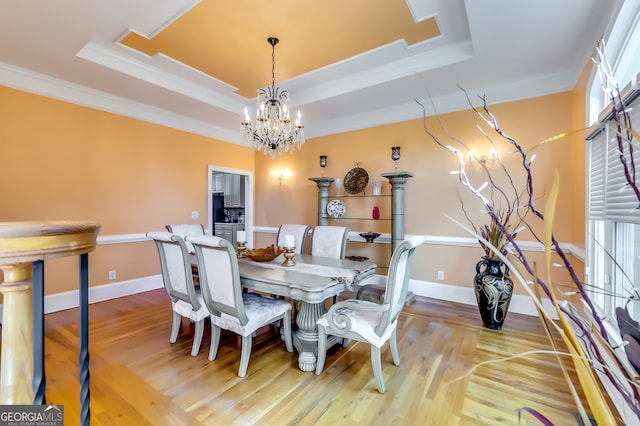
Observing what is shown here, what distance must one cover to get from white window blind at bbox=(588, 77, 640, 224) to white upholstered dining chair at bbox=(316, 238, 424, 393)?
44.4 inches

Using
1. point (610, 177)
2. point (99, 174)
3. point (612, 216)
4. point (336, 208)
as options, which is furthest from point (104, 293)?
point (610, 177)

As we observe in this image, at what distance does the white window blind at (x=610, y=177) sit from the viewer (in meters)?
1.54

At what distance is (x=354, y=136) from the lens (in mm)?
4648

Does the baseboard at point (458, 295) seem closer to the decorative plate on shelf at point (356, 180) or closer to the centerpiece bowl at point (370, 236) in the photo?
the centerpiece bowl at point (370, 236)

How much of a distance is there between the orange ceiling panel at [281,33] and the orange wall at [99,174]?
1392 mm

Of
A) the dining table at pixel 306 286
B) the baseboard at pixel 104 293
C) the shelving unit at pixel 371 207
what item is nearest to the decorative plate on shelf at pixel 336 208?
the shelving unit at pixel 371 207

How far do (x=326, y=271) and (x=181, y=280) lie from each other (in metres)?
1.24

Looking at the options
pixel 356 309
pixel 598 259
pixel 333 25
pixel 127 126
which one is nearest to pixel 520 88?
pixel 598 259

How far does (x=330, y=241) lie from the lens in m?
3.43

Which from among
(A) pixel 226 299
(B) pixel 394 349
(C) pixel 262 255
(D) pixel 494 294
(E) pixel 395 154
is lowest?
(B) pixel 394 349

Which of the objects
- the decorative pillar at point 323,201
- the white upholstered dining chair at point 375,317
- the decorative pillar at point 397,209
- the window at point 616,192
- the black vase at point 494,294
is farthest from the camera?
the decorative pillar at point 323,201

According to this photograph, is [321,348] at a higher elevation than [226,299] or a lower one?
lower

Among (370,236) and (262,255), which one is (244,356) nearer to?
(262,255)

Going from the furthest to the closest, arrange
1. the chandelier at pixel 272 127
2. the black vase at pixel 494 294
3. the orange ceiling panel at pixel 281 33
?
1. the chandelier at pixel 272 127
2. the black vase at pixel 494 294
3. the orange ceiling panel at pixel 281 33
